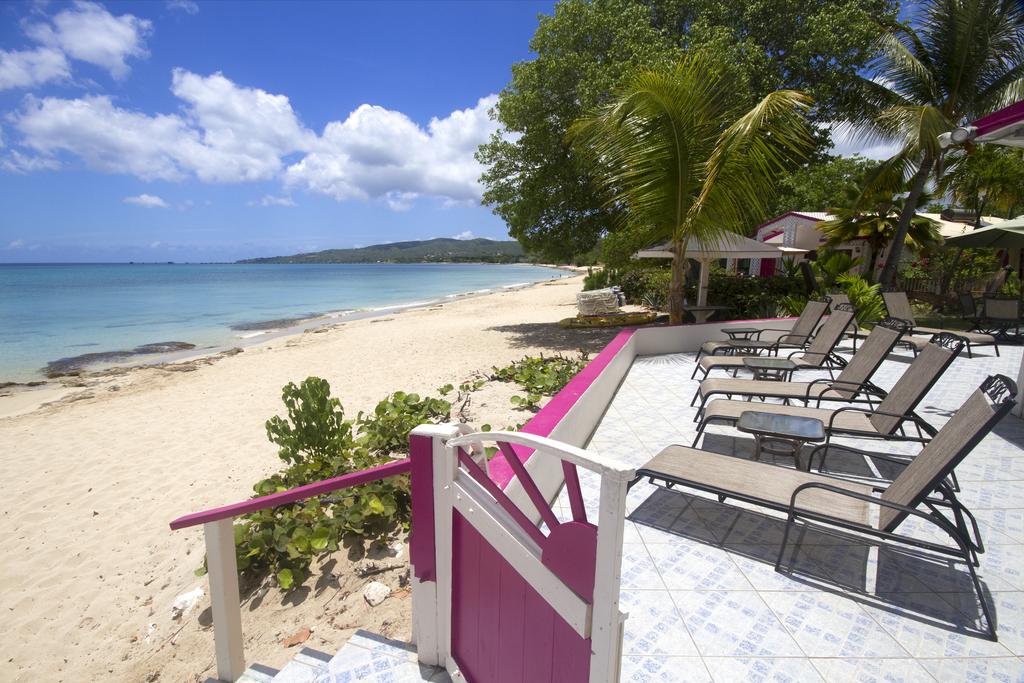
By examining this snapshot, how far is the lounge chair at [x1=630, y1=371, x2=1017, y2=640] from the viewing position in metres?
2.32

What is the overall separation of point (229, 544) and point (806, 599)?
8.98ft

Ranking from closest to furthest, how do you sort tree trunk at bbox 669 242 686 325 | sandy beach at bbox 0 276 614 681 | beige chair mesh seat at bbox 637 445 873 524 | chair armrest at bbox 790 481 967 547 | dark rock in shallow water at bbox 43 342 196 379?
chair armrest at bbox 790 481 967 547 → beige chair mesh seat at bbox 637 445 873 524 → sandy beach at bbox 0 276 614 681 → tree trunk at bbox 669 242 686 325 → dark rock in shallow water at bbox 43 342 196 379

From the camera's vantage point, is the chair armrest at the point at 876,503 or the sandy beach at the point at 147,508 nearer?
the chair armrest at the point at 876,503

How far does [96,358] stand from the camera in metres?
16.6

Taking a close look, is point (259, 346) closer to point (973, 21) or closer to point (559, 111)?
point (559, 111)

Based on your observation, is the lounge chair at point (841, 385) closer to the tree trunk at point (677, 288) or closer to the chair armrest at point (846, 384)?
the chair armrest at point (846, 384)

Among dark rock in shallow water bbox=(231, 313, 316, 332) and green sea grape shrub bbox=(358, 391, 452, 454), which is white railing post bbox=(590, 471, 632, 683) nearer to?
green sea grape shrub bbox=(358, 391, 452, 454)

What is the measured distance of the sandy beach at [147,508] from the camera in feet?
10.2

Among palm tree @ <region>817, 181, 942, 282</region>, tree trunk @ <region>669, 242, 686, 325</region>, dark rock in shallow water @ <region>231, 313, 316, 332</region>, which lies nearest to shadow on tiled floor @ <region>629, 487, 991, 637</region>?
tree trunk @ <region>669, 242, 686, 325</region>

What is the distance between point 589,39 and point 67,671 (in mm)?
15479

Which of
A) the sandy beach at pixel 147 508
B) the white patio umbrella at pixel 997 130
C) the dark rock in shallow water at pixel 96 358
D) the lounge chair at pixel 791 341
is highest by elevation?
the white patio umbrella at pixel 997 130

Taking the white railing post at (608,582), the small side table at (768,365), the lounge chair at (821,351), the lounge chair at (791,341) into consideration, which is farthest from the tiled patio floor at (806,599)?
the lounge chair at (791,341)

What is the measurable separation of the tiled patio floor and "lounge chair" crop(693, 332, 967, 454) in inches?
23.0

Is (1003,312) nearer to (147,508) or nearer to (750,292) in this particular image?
(750,292)
